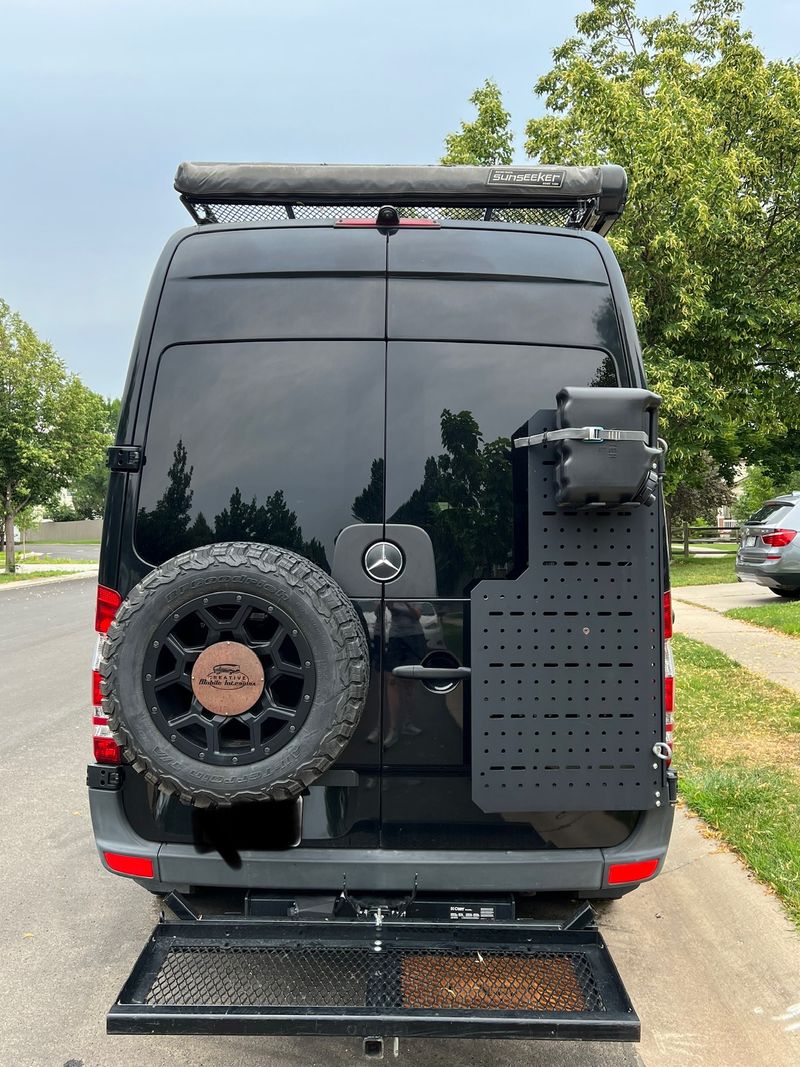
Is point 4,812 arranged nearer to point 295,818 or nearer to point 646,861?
point 295,818

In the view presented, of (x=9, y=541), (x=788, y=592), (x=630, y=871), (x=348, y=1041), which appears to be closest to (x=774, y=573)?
(x=788, y=592)

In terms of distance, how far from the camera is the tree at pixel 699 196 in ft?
49.1

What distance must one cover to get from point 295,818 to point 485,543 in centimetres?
102

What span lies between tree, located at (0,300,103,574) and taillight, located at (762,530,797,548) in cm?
1920

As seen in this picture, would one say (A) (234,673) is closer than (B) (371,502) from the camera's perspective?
Yes

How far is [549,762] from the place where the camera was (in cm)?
243

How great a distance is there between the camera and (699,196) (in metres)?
15.4

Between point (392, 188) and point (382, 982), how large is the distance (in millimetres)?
2570

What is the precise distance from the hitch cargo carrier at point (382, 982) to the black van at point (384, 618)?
0.01m

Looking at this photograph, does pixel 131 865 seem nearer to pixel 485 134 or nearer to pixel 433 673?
pixel 433 673

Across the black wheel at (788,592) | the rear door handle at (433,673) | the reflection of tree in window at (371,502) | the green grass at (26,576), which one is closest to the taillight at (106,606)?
the reflection of tree in window at (371,502)

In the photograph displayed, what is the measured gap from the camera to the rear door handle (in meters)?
2.53

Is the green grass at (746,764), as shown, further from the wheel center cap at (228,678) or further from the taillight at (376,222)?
the taillight at (376,222)

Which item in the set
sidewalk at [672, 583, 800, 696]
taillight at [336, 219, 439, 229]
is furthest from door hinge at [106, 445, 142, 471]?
sidewalk at [672, 583, 800, 696]
